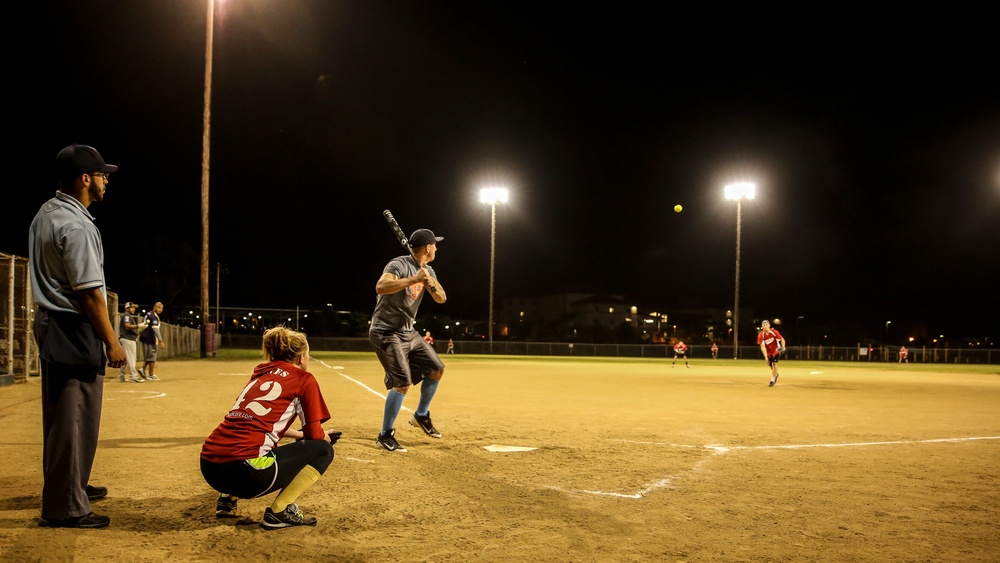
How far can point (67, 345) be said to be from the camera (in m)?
3.95

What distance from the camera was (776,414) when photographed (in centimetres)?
1103

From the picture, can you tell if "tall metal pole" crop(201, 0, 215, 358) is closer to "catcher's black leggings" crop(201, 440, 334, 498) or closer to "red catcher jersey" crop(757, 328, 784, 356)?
"red catcher jersey" crop(757, 328, 784, 356)

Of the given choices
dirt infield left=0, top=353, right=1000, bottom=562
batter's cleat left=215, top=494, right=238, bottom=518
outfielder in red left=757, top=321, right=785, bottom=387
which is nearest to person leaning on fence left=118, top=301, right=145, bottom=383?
dirt infield left=0, top=353, right=1000, bottom=562

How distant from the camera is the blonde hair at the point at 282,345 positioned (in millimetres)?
4145

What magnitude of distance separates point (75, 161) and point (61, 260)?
662mm

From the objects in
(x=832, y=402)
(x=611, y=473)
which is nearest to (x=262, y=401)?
(x=611, y=473)

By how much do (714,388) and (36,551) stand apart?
16222 mm

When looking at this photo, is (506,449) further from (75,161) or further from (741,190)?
(741,190)

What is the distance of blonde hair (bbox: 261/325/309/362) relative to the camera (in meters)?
4.14

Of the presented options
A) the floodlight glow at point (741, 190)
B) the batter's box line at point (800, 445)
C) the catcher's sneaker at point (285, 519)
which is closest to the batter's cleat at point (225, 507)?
the catcher's sneaker at point (285, 519)

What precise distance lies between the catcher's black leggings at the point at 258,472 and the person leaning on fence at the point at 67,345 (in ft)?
2.75

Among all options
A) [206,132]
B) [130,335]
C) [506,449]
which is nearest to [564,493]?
[506,449]

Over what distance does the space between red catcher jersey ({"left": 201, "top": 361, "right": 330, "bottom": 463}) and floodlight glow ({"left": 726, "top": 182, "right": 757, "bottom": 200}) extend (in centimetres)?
4368

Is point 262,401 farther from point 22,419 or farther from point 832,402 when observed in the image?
point 832,402
